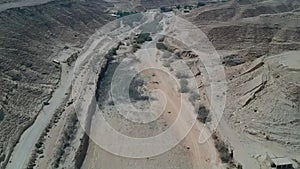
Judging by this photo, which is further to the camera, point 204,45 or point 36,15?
point 36,15

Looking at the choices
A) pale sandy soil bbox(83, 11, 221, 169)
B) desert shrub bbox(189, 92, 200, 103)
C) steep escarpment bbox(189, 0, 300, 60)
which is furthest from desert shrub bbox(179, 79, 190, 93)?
steep escarpment bbox(189, 0, 300, 60)

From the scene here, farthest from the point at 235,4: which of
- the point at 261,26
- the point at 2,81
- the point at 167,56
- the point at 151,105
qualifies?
the point at 2,81

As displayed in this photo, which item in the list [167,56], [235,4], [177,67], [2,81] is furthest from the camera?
[235,4]

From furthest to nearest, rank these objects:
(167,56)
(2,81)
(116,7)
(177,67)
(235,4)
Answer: (116,7), (235,4), (167,56), (177,67), (2,81)

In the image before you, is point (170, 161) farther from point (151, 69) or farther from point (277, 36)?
point (277, 36)

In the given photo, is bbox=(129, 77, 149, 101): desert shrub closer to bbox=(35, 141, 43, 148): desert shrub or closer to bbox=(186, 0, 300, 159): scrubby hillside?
bbox=(186, 0, 300, 159): scrubby hillside

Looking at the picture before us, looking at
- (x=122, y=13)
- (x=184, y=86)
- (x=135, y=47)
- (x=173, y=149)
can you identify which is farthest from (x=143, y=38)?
(x=173, y=149)
